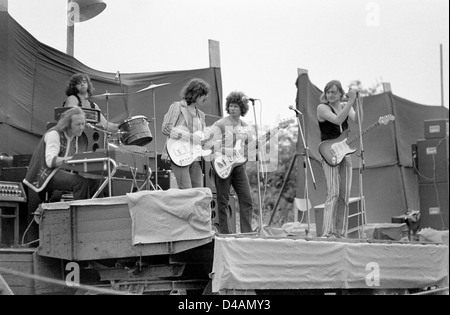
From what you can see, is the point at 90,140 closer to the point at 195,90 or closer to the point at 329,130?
the point at 195,90

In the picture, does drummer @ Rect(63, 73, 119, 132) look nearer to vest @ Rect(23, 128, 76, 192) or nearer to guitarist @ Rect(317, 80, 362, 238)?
vest @ Rect(23, 128, 76, 192)

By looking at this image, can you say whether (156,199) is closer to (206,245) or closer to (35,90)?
(206,245)

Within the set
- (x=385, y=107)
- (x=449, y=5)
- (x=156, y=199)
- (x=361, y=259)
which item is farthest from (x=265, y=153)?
(x=385, y=107)

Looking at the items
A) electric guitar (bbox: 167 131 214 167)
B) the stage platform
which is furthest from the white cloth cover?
electric guitar (bbox: 167 131 214 167)

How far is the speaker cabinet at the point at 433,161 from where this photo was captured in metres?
10.6

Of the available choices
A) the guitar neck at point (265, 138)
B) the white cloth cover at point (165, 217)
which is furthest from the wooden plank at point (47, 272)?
the guitar neck at point (265, 138)

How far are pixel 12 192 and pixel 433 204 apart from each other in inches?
217

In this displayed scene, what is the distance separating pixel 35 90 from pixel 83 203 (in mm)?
2476

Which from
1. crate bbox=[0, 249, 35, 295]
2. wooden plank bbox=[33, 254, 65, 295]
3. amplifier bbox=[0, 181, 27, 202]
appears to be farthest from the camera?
Answer: amplifier bbox=[0, 181, 27, 202]

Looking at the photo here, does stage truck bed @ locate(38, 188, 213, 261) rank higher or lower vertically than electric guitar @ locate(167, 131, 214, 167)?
lower

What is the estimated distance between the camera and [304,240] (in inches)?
267

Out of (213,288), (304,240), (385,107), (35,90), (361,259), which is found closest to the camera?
(213,288)

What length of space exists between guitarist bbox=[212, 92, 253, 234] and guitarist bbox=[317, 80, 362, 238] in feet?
2.51

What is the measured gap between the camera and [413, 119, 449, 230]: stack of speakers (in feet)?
34.1
